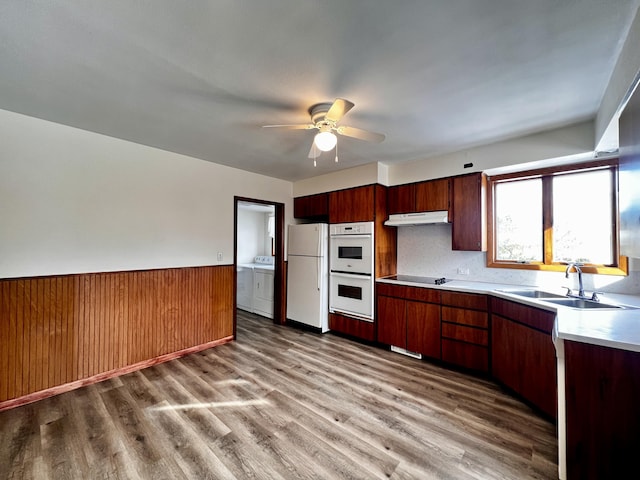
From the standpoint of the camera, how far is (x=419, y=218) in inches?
136

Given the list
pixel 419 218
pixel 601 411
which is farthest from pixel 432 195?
pixel 601 411

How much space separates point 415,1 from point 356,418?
105 inches

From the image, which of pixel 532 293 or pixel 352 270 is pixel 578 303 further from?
pixel 352 270

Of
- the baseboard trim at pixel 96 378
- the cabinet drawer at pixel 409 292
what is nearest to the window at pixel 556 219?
the cabinet drawer at pixel 409 292

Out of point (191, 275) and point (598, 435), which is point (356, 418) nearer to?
point (598, 435)

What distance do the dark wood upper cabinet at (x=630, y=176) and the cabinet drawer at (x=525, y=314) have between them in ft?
2.30

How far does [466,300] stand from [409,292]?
2.07 ft

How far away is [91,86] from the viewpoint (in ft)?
6.26

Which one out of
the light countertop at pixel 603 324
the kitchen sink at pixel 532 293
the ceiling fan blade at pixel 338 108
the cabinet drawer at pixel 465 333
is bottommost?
the cabinet drawer at pixel 465 333

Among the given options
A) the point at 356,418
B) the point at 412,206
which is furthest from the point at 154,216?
the point at 412,206

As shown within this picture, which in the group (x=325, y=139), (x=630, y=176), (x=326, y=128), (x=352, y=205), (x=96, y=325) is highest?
(x=326, y=128)

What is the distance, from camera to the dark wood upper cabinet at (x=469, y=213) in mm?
3070

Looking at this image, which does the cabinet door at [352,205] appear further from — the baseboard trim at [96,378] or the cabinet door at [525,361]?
the baseboard trim at [96,378]

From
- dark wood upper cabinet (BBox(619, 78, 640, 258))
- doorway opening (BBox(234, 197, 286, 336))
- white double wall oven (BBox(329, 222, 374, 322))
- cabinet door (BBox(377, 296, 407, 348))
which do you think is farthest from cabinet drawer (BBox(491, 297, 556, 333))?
doorway opening (BBox(234, 197, 286, 336))
